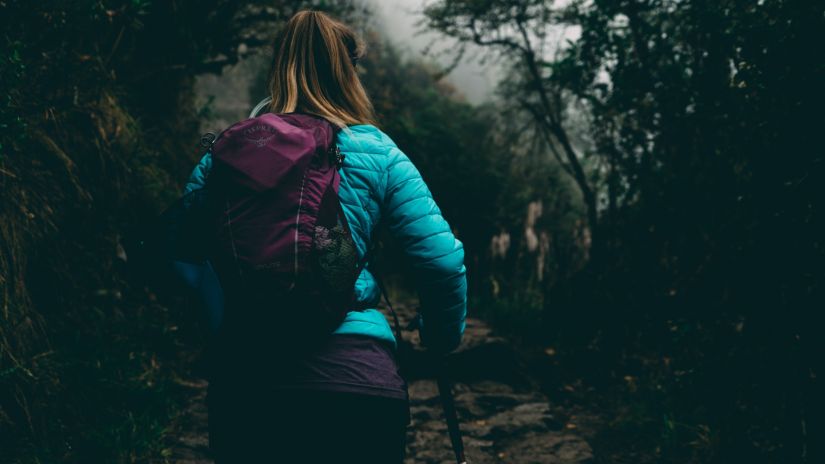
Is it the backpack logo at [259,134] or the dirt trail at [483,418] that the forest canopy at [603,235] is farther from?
the backpack logo at [259,134]

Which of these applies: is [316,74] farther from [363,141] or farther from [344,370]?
[344,370]

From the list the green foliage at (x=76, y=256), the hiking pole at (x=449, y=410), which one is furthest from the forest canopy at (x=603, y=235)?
the hiking pole at (x=449, y=410)

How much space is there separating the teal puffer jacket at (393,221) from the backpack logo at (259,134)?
0.20m

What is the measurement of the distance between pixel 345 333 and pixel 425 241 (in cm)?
30

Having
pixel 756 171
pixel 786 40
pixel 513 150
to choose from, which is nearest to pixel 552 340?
pixel 756 171

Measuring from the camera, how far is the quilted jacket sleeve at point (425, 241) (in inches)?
55.7

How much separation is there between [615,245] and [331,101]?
4.81 meters

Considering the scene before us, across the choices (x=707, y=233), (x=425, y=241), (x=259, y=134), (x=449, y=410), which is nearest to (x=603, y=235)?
(x=707, y=233)

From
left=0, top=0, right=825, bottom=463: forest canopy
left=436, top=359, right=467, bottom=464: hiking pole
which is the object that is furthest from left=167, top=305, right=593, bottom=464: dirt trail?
left=436, top=359, right=467, bottom=464: hiking pole

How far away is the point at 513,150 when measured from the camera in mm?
11297

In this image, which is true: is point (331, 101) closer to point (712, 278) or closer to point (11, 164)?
point (11, 164)

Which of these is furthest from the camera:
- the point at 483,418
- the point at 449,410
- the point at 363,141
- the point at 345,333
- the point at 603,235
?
the point at 603,235

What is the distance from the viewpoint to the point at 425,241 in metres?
1.42

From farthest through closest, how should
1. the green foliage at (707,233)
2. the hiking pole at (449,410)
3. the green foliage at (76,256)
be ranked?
1. the green foliage at (76,256)
2. the green foliage at (707,233)
3. the hiking pole at (449,410)
